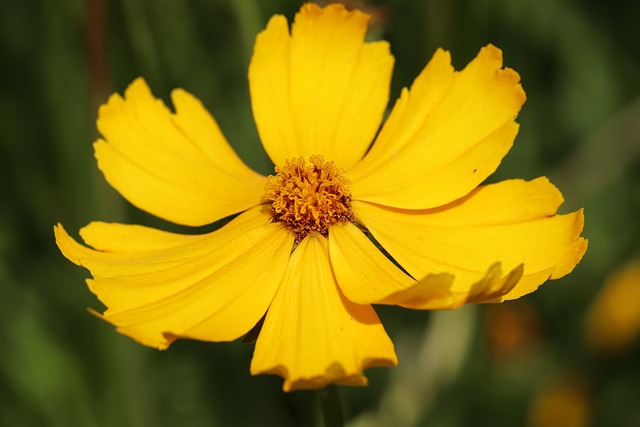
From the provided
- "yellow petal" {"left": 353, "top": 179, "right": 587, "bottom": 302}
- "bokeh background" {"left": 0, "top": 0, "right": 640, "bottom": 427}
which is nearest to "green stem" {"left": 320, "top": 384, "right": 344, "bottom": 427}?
"yellow petal" {"left": 353, "top": 179, "right": 587, "bottom": 302}

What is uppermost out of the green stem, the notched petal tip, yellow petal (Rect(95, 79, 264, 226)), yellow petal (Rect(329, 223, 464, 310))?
yellow petal (Rect(95, 79, 264, 226))

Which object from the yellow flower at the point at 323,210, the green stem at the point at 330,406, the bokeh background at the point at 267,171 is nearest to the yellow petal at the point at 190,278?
the yellow flower at the point at 323,210

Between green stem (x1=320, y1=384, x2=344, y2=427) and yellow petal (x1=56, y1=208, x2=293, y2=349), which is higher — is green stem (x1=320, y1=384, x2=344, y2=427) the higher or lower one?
the lower one

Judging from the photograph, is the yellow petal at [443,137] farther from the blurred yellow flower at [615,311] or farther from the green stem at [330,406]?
the blurred yellow flower at [615,311]

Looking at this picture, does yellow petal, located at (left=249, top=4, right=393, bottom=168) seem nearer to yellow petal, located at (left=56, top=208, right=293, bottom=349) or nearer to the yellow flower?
the yellow flower

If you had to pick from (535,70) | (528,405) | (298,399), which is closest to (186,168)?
(298,399)

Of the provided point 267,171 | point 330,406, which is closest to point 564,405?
point 267,171

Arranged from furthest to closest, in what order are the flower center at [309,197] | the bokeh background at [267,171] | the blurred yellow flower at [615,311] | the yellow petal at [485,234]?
the blurred yellow flower at [615,311] < the bokeh background at [267,171] < the flower center at [309,197] < the yellow petal at [485,234]
